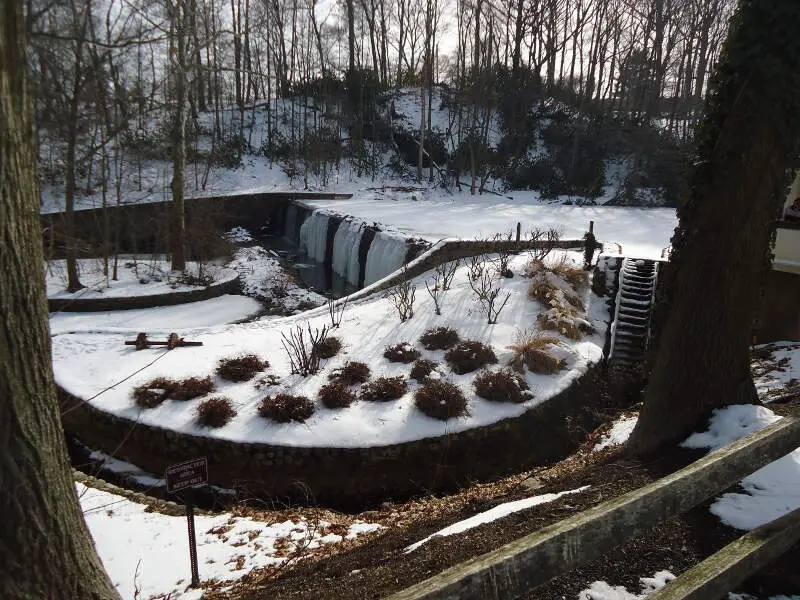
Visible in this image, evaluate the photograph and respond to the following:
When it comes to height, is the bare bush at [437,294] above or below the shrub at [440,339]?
above

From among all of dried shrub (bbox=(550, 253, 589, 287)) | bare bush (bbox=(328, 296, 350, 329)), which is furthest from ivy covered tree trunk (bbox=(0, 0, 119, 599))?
dried shrub (bbox=(550, 253, 589, 287))

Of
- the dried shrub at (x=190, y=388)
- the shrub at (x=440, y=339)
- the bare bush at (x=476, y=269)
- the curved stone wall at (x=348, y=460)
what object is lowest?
the curved stone wall at (x=348, y=460)

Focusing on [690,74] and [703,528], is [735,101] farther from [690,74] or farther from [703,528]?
[690,74]

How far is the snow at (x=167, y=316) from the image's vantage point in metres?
11.5

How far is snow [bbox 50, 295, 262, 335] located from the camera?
37.8ft

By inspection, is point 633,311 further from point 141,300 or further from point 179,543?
point 141,300

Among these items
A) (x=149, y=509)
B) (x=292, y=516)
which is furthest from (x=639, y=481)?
(x=149, y=509)

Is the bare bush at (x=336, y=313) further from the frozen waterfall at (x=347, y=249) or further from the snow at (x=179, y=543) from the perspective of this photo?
the frozen waterfall at (x=347, y=249)

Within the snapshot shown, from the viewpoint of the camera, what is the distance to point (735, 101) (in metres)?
4.27

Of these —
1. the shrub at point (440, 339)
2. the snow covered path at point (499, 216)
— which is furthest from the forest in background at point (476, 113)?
the shrub at point (440, 339)

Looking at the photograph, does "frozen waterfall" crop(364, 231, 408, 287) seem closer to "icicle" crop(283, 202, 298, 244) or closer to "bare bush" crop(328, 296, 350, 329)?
"bare bush" crop(328, 296, 350, 329)

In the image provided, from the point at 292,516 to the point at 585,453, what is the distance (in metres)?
3.83

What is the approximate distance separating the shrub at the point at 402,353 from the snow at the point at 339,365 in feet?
0.52

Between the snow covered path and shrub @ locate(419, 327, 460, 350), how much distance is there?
18.3ft
